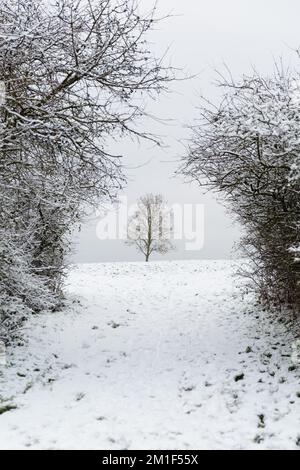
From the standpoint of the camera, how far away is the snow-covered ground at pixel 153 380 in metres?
6.25

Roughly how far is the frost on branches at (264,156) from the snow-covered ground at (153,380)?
2.08m

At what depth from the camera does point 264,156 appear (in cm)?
781

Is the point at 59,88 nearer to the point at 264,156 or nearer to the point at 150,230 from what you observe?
the point at 264,156

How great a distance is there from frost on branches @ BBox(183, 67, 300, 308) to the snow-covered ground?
2.08m

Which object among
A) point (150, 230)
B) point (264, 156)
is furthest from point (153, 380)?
point (150, 230)

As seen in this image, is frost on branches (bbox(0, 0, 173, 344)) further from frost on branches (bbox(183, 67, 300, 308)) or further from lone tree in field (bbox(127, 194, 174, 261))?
lone tree in field (bbox(127, 194, 174, 261))

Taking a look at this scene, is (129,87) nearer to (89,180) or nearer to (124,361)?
(89,180)

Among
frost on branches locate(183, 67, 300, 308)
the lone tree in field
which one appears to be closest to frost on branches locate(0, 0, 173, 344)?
frost on branches locate(183, 67, 300, 308)

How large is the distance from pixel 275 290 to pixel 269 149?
489cm

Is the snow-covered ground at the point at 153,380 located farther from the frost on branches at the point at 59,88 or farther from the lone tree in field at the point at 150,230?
the lone tree in field at the point at 150,230

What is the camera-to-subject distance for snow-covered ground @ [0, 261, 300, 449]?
6.25 metres

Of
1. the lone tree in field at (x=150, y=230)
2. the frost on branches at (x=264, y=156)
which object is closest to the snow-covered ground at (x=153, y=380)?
the frost on branches at (x=264, y=156)

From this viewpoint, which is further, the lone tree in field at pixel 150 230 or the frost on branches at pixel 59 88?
the lone tree in field at pixel 150 230

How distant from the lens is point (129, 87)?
7.61 metres
